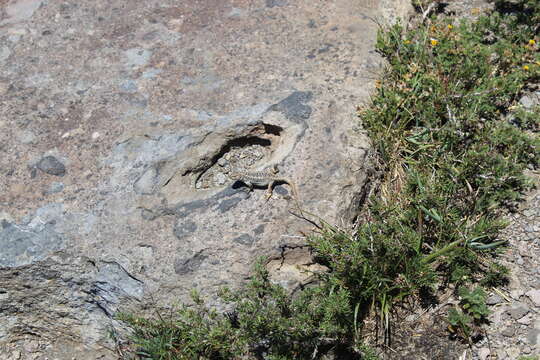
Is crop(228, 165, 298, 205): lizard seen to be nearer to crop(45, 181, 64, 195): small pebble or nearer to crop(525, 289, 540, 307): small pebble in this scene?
crop(45, 181, 64, 195): small pebble

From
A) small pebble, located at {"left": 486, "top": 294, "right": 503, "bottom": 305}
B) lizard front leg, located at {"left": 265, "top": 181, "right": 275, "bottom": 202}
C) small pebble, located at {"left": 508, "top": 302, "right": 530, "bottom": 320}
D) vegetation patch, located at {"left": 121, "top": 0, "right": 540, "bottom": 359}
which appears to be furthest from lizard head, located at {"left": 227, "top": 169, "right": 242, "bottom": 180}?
small pebble, located at {"left": 508, "top": 302, "right": 530, "bottom": 320}

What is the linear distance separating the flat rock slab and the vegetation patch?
19 centimetres

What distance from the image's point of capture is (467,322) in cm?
353

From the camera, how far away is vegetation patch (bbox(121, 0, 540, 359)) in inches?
137

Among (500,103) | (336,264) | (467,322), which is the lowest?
(467,322)

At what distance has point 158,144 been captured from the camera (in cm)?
413

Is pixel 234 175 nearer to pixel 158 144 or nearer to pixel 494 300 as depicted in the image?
pixel 158 144

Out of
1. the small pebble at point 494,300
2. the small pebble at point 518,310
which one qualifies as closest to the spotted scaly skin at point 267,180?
the small pebble at point 494,300

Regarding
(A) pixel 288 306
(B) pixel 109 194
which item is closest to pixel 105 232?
(B) pixel 109 194

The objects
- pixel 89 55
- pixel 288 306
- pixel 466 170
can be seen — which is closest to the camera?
pixel 288 306

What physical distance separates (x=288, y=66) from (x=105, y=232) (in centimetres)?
195

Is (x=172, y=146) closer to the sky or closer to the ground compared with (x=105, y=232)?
closer to the sky

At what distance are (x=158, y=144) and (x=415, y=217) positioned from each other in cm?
189

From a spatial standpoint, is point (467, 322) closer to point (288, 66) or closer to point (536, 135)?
point (536, 135)
